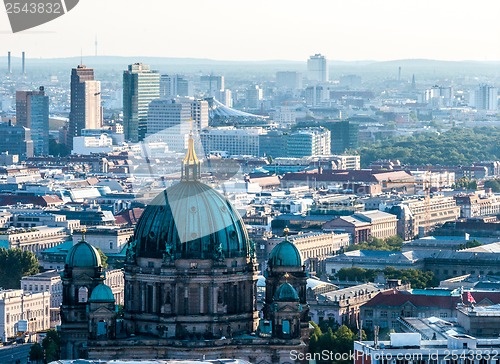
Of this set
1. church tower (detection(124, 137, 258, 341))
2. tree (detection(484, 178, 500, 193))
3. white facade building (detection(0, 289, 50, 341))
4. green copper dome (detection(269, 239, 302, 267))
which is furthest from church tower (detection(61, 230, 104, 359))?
tree (detection(484, 178, 500, 193))

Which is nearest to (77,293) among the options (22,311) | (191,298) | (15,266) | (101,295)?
(101,295)

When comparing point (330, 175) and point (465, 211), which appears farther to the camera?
point (330, 175)

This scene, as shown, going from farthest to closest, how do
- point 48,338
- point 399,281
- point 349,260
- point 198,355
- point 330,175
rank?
1. point 330,175
2. point 349,260
3. point 399,281
4. point 48,338
5. point 198,355

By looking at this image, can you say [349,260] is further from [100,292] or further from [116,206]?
[100,292]

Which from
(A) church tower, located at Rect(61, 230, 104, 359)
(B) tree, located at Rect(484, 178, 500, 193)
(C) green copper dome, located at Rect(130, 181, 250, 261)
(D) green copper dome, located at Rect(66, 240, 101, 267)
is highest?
(C) green copper dome, located at Rect(130, 181, 250, 261)

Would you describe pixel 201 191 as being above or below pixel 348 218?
above

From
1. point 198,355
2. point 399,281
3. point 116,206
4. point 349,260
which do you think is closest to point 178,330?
point 198,355

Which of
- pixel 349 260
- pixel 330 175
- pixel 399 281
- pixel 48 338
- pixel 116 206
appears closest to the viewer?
pixel 48 338

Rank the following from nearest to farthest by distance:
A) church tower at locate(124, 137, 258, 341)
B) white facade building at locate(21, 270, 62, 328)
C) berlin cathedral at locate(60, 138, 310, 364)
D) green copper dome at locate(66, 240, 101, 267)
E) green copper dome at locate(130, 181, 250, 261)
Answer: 1. berlin cathedral at locate(60, 138, 310, 364)
2. church tower at locate(124, 137, 258, 341)
3. green copper dome at locate(130, 181, 250, 261)
4. green copper dome at locate(66, 240, 101, 267)
5. white facade building at locate(21, 270, 62, 328)

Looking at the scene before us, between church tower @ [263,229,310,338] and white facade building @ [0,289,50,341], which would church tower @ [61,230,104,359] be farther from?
white facade building @ [0,289,50,341]
